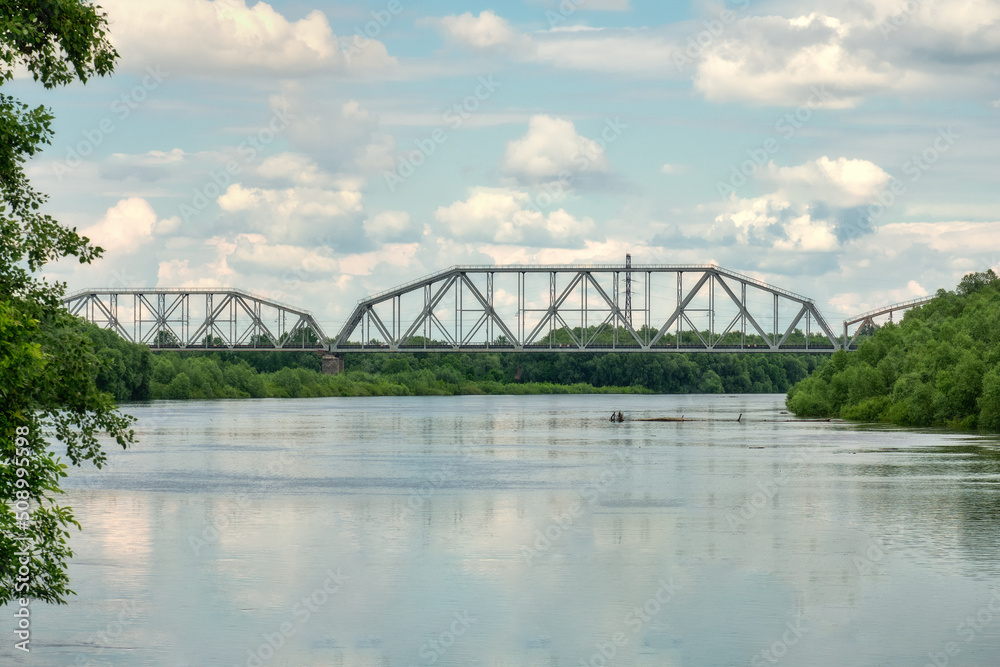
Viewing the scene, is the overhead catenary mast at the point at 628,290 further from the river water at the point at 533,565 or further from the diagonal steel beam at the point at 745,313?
the river water at the point at 533,565

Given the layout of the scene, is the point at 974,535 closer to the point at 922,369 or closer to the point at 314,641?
the point at 314,641

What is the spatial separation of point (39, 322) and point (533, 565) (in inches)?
526

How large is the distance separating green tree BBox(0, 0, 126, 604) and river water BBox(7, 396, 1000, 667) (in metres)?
3.91

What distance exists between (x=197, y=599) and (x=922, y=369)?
66.5m

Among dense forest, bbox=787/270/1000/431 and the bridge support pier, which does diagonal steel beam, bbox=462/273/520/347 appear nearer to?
the bridge support pier

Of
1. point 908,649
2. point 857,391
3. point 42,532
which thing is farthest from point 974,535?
point 857,391

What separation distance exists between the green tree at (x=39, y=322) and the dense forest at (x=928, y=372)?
202 feet

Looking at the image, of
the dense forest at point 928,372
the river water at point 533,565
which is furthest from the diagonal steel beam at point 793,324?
the river water at point 533,565

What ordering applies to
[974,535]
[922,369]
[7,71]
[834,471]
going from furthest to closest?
1. [922,369]
2. [834,471]
3. [974,535]
4. [7,71]

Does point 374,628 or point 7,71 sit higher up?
point 7,71

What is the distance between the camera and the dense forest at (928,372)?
73.3 m

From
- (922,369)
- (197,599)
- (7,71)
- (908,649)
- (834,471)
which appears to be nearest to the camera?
(7,71)

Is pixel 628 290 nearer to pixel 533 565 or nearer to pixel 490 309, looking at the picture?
pixel 490 309

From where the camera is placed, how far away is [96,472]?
48531 mm
